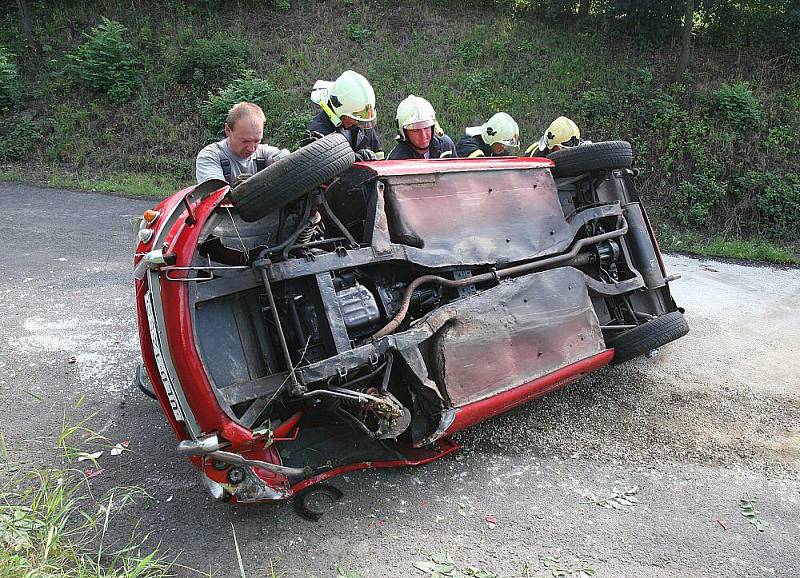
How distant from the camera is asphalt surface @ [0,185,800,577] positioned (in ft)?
9.76

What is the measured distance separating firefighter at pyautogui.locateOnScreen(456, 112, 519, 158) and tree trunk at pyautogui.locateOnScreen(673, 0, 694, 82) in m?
6.70

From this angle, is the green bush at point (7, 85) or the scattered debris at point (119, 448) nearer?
the scattered debris at point (119, 448)

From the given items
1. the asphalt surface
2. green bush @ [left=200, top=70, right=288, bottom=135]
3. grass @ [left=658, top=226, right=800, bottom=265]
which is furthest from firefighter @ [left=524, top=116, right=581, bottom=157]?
green bush @ [left=200, top=70, right=288, bottom=135]

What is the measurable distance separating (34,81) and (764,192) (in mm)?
13260

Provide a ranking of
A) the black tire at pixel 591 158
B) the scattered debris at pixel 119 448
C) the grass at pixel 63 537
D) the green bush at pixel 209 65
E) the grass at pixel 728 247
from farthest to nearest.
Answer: the green bush at pixel 209 65 < the grass at pixel 728 247 < the black tire at pixel 591 158 < the scattered debris at pixel 119 448 < the grass at pixel 63 537

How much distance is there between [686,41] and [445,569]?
11188 millimetres

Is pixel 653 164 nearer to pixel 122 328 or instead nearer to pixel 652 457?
pixel 652 457

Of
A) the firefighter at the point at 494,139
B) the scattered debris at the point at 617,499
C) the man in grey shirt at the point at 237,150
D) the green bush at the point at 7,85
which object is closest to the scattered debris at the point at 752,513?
the scattered debris at the point at 617,499

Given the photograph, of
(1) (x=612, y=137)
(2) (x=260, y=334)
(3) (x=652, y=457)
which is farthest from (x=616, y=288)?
(1) (x=612, y=137)

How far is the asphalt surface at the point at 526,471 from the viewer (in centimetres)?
297

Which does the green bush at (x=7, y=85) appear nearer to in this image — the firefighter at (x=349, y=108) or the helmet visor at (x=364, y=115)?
the firefighter at (x=349, y=108)

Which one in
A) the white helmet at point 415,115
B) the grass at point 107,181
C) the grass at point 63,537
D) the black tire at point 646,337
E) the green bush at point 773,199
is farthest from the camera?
the grass at point 107,181

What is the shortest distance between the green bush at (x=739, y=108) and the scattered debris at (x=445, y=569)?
9.69m

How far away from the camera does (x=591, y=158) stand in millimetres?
4445
